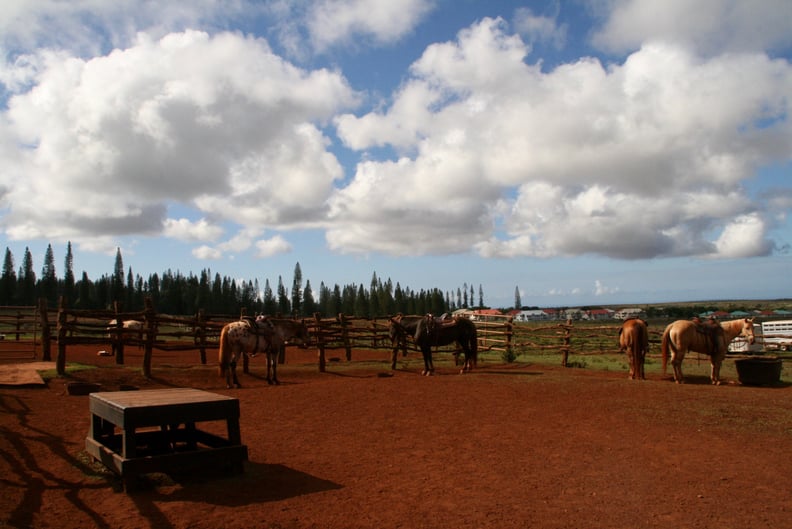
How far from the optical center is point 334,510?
17.6 feet

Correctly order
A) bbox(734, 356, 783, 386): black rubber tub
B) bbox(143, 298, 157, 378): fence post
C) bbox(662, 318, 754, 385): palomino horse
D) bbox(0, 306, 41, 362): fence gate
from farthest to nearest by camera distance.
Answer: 1. bbox(0, 306, 41, 362): fence gate
2. bbox(662, 318, 754, 385): palomino horse
3. bbox(734, 356, 783, 386): black rubber tub
4. bbox(143, 298, 157, 378): fence post

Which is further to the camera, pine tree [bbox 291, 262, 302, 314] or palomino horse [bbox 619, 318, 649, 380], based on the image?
pine tree [bbox 291, 262, 302, 314]

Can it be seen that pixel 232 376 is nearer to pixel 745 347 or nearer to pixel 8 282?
pixel 745 347

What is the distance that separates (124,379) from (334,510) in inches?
396

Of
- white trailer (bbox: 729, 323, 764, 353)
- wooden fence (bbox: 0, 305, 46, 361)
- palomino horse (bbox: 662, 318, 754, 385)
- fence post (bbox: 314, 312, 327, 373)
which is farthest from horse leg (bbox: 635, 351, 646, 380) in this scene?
wooden fence (bbox: 0, 305, 46, 361)

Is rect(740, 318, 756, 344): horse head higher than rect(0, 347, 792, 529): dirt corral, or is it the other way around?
rect(740, 318, 756, 344): horse head

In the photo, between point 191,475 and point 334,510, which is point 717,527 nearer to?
point 334,510

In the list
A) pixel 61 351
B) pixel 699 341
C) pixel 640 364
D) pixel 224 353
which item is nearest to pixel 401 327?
pixel 224 353

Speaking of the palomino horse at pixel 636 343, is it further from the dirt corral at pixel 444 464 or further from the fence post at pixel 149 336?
the fence post at pixel 149 336

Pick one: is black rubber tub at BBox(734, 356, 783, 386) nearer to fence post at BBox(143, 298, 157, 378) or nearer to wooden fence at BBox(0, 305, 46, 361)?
fence post at BBox(143, 298, 157, 378)

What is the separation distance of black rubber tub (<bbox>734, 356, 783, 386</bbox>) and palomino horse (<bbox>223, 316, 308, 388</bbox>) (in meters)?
12.2

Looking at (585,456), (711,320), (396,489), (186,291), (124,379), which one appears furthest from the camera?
(186,291)

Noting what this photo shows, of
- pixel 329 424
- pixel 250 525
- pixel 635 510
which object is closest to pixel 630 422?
pixel 635 510

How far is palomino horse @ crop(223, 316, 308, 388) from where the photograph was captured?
1380 centimetres
